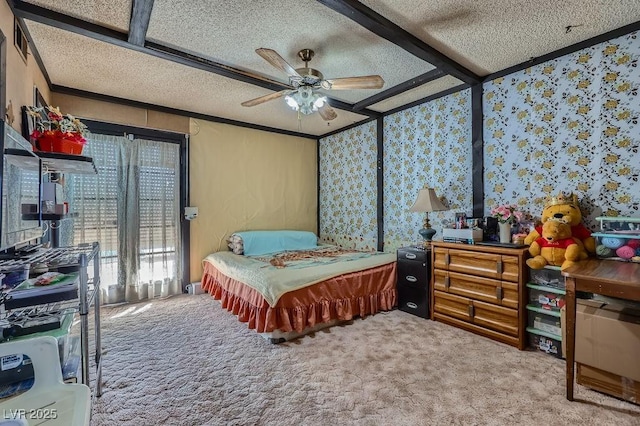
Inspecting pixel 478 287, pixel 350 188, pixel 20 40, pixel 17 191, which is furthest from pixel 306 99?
pixel 350 188

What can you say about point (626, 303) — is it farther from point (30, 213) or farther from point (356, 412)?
point (30, 213)

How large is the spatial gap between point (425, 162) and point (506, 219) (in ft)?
4.12

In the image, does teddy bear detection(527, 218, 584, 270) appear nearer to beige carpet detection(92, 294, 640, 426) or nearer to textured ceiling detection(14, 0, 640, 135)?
beige carpet detection(92, 294, 640, 426)

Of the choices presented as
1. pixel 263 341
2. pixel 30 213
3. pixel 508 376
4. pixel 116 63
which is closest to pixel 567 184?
pixel 508 376

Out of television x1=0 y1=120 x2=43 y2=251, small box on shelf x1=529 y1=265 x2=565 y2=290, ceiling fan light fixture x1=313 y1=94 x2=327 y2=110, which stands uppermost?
ceiling fan light fixture x1=313 y1=94 x2=327 y2=110

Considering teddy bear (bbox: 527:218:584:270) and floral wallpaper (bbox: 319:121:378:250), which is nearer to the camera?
teddy bear (bbox: 527:218:584:270)

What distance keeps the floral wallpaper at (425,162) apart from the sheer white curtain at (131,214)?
2975 millimetres

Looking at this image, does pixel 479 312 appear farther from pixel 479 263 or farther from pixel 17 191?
pixel 17 191

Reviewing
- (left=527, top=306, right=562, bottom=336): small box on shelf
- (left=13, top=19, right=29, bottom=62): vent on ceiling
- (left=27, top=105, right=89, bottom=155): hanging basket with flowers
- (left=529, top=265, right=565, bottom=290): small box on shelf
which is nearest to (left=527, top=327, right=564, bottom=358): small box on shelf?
(left=527, top=306, right=562, bottom=336): small box on shelf

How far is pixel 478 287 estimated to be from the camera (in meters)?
2.74

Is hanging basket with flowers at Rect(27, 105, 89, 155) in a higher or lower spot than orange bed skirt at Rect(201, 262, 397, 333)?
higher

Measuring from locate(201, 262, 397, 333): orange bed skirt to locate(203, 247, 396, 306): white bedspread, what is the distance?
6 centimetres

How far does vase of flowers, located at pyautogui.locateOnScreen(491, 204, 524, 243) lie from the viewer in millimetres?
2725

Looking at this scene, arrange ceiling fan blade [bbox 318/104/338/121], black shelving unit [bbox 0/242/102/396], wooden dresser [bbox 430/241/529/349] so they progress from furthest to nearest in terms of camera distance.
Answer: ceiling fan blade [bbox 318/104/338/121], wooden dresser [bbox 430/241/529/349], black shelving unit [bbox 0/242/102/396]
